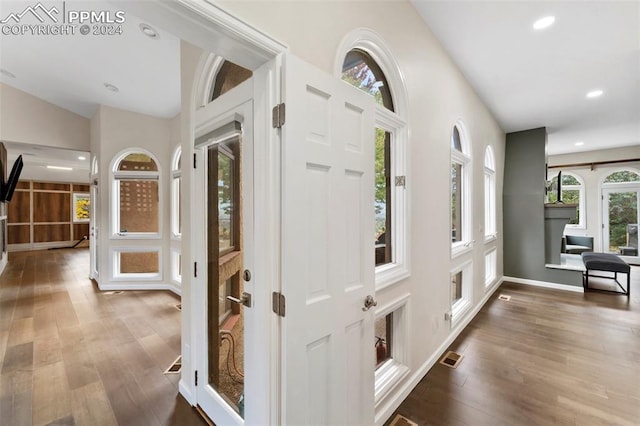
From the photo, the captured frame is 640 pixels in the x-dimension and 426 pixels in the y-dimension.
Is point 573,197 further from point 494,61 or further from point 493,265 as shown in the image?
point 494,61

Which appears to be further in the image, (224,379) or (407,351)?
(407,351)

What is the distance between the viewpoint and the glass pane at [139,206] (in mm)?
4973

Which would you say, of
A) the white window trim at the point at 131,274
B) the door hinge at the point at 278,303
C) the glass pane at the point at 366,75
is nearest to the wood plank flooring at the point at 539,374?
the door hinge at the point at 278,303

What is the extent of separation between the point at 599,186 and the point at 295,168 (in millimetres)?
9529

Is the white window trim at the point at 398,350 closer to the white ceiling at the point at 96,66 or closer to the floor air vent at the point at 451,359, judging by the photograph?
the floor air vent at the point at 451,359

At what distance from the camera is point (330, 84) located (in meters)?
1.31

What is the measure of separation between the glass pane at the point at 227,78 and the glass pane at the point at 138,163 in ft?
12.5

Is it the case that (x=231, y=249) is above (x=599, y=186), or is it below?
below

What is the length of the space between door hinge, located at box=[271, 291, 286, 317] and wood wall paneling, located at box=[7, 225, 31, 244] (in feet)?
40.5

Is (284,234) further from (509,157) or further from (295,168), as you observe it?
(509,157)

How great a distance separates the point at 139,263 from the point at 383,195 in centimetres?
482

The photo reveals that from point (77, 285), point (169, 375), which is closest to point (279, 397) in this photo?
point (169, 375)

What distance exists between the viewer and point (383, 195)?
7.10ft

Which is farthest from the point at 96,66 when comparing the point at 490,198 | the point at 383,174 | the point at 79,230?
the point at 79,230
